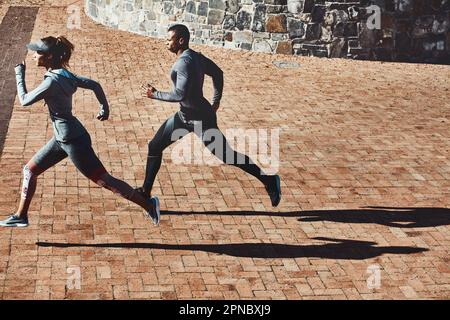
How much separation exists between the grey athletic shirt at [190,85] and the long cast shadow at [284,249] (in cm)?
138

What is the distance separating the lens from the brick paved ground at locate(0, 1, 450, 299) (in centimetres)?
769

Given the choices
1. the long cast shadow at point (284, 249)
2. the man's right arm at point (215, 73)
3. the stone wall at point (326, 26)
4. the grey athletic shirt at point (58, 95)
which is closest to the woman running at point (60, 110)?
the grey athletic shirt at point (58, 95)

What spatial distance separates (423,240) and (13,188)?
14.2ft

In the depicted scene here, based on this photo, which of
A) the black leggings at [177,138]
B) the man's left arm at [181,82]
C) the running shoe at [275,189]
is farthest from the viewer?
the running shoe at [275,189]

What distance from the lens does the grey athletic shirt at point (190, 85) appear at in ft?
28.7

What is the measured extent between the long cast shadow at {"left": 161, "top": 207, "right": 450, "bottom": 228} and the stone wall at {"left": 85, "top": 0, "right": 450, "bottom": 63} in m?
7.57

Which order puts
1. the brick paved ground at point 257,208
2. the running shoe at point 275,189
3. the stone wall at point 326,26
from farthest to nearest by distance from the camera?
the stone wall at point 326,26
the running shoe at point 275,189
the brick paved ground at point 257,208

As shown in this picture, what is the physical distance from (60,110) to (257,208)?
2487 millimetres

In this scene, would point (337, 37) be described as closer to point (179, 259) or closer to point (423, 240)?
point (423, 240)

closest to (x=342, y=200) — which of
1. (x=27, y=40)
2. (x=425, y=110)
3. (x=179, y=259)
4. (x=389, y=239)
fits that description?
(x=389, y=239)

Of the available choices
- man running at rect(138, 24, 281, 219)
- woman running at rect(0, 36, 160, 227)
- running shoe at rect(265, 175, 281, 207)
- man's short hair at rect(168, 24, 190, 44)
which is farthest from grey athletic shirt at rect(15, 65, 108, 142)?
running shoe at rect(265, 175, 281, 207)

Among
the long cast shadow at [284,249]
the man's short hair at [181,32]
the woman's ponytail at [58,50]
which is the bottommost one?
the long cast shadow at [284,249]

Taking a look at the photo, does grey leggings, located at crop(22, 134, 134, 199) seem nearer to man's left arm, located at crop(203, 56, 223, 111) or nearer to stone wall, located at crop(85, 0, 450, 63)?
man's left arm, located at crop(203, 56, 223, 111)

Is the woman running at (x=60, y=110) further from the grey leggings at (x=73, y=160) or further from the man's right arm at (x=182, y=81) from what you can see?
the man's right arm at (x=182, y=81)
